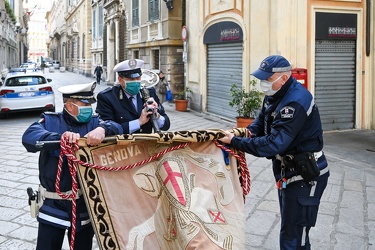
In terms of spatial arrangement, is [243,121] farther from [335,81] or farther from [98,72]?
[98,72]

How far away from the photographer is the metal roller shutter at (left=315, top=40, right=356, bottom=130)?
10281 mm

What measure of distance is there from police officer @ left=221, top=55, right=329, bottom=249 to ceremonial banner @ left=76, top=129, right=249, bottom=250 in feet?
1.15

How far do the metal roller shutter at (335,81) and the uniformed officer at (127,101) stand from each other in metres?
7.24

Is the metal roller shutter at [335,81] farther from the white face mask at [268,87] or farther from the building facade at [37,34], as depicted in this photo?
the building facade at [37,34]

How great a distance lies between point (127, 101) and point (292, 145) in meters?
1.49

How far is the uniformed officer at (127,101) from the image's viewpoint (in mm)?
3766

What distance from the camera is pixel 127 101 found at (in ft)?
12.7

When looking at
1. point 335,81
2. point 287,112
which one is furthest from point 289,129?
point 335,81

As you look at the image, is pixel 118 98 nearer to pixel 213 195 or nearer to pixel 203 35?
pixel 213 195

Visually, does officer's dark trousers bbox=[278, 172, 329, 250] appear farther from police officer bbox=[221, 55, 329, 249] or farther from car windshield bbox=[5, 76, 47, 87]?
car windshield bbox=[5, 76, 47, 87]

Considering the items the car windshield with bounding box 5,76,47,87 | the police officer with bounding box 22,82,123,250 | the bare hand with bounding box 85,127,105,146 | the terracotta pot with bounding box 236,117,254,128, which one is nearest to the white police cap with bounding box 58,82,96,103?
the police officer with bounding box 22,82,123,250

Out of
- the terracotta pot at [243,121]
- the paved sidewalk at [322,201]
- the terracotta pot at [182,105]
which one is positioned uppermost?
the terracotta pot at [182,105]

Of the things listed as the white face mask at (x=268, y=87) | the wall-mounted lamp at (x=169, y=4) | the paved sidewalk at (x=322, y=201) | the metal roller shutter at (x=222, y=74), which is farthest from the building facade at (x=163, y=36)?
the white face mask at (x=268, y=87)

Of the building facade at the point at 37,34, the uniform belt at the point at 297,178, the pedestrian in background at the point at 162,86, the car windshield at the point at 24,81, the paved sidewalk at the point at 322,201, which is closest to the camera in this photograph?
the uniform belt at the point at 297,178
